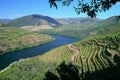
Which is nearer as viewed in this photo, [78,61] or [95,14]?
[95,14]

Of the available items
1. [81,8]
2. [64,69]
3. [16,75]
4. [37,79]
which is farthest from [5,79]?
[81,8]

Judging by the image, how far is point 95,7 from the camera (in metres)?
26.0

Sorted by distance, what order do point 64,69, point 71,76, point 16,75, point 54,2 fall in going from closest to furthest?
point 54,2 < point 71,76 < point 64,69 < point 16,75

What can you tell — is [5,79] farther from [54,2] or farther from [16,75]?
[54,2]

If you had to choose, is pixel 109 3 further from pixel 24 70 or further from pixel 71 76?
pixel 24 70

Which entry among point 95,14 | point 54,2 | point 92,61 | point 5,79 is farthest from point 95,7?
point 92,61

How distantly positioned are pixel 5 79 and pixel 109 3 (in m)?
130

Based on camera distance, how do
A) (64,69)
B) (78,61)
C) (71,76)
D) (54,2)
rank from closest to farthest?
(54,2), (71,76), (64,69), (78,61)

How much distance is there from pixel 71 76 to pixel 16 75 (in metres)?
112

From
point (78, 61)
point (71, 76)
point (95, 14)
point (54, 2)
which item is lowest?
point (78, 61)

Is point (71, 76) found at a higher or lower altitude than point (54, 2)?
lower

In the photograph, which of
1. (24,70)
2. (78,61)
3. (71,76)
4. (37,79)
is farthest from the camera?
(78,61)

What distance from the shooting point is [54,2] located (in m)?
25.5

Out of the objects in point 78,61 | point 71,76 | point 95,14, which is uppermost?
point 95,14
